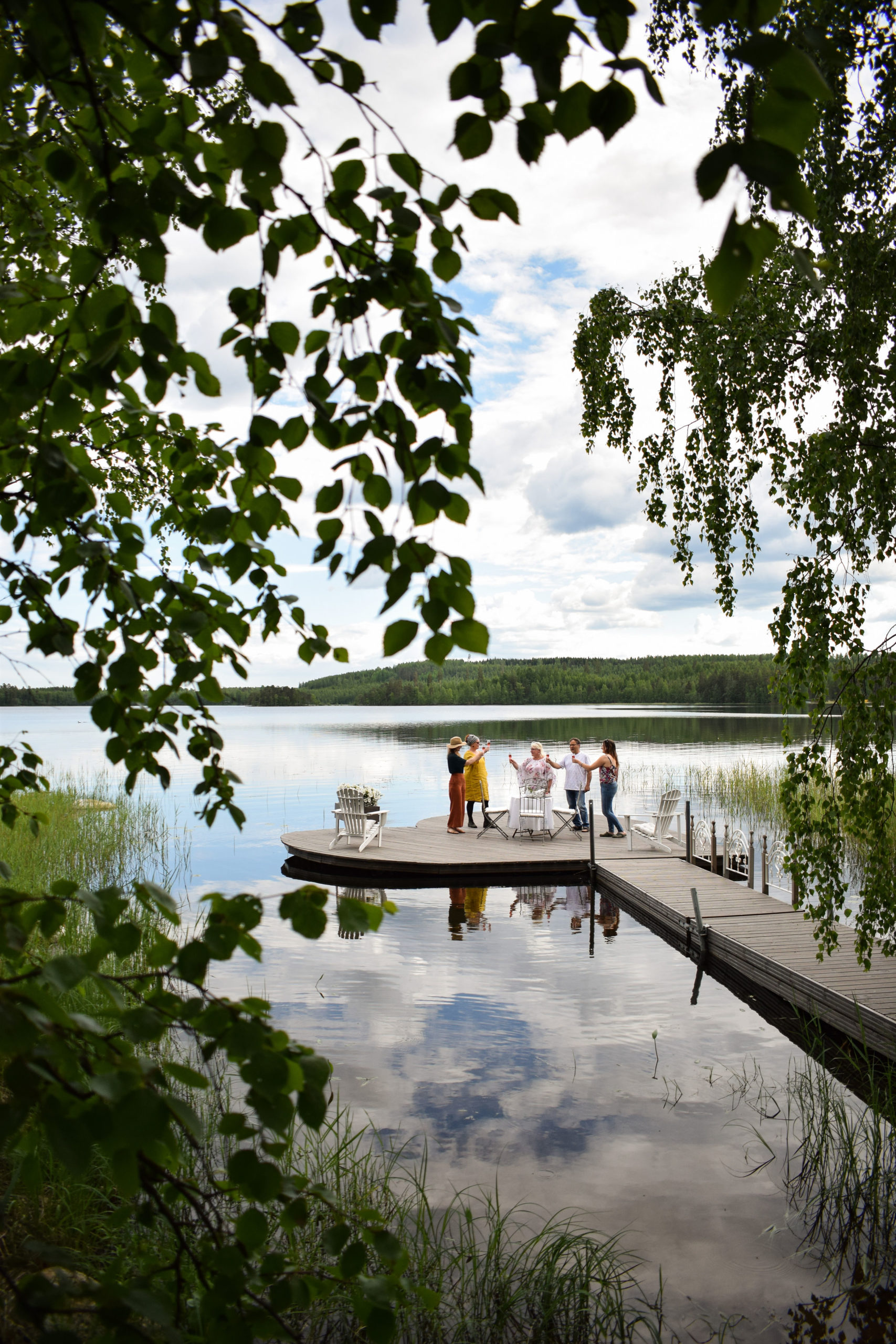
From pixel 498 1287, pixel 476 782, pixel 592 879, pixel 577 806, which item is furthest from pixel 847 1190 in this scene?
pixel 476 782

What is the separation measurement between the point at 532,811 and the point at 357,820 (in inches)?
119

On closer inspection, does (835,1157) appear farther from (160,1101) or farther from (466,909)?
(466,909)

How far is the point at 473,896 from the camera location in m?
13.7

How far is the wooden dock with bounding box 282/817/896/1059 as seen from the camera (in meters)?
7.26

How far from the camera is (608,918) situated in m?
12.4

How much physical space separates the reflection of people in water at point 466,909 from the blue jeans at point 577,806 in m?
2.67

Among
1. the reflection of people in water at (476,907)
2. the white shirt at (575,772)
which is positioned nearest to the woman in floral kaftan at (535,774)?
the white shirt at (575,772)

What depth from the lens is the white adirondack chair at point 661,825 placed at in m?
14.8

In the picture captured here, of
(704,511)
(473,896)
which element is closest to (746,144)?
(704,511)

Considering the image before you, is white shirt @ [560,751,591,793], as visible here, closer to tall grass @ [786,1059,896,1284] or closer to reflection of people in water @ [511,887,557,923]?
reflection of people in water @ [511,887,557,923]

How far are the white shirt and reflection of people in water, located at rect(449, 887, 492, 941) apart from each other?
8.08ft

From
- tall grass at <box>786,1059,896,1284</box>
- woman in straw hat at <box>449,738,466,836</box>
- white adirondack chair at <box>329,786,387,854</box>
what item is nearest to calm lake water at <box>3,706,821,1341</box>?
tall grass at <box>786,1059,896,1284</box>

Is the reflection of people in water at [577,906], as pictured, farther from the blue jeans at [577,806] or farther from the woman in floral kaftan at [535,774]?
the blue jeans at [577,806]

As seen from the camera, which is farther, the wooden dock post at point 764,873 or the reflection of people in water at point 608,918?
the reflection of people in water at point 608,918
